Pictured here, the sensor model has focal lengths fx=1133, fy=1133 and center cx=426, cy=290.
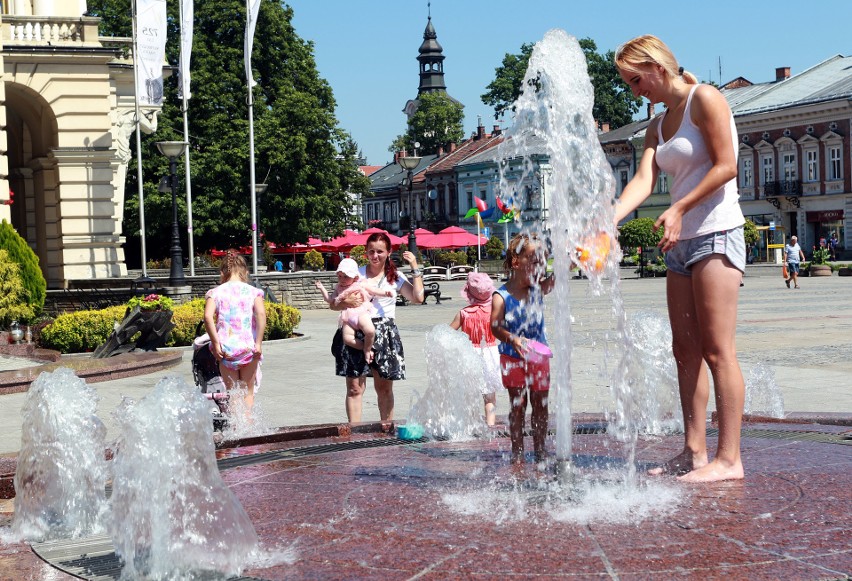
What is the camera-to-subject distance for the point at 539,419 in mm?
5758

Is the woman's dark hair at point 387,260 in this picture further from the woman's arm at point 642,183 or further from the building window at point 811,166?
the building window at point 811,166

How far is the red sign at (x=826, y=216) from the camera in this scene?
66438mm

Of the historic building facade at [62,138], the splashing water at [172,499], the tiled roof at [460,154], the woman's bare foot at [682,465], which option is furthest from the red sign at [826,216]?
the splashing water at [172,499]

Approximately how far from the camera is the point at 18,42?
27.4m

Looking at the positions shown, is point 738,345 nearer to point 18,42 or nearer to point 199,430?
point 199,430

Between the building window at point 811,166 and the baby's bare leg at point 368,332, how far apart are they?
6427 centimetres

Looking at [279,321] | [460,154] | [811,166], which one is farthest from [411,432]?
[460,154]

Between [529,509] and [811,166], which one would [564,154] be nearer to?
[529,509]

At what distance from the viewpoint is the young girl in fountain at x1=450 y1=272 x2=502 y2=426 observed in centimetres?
820

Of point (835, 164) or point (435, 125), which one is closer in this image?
point (835, 164)

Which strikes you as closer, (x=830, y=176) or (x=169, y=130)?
(x=169, y=130)

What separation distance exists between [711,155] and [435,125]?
358ft

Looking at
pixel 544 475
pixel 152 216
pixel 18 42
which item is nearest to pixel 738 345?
pixel 544 475

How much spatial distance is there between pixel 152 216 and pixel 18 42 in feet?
56.7
